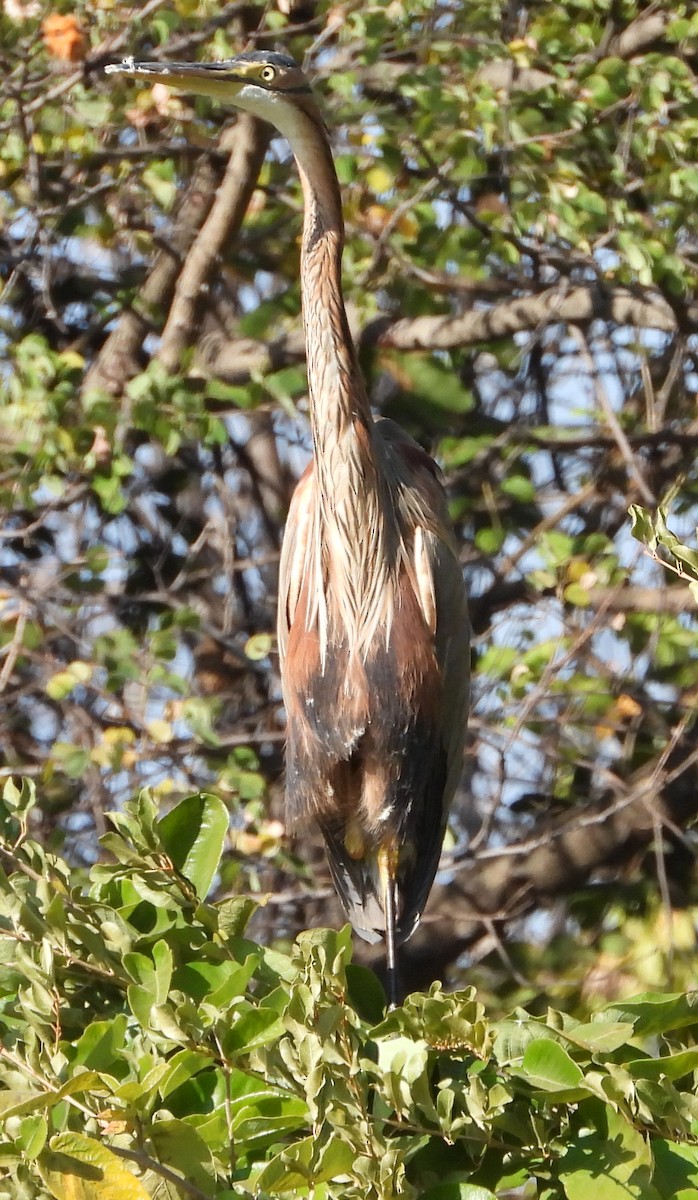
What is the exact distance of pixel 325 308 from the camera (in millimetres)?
2729

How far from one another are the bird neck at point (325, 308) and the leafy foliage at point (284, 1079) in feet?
4.66

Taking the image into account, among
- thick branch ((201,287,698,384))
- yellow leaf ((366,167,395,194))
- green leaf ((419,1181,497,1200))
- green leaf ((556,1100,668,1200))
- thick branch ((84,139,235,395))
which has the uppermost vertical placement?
green leaf ((556,1100,668,1200))

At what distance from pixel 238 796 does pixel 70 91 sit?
192 centimetres

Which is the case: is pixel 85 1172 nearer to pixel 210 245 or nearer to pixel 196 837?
pixel 196 837

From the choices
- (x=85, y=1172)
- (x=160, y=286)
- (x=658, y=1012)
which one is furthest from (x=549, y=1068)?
(x=160, y=286)

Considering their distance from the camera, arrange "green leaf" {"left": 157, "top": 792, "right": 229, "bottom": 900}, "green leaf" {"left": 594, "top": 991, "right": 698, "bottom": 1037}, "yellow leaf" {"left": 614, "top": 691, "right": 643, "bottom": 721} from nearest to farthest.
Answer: "green leaf" {"left": 594, "top": 991, "right": 698, "bottom": 1037}, "green leaf" {"left": 157, "top": 792, "right": 229, "bottom": 900}, "yellow leaf" {"left": 614, "top": 691, "right": 643, "bottom": 721}

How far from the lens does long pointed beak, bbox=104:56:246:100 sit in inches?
97.4

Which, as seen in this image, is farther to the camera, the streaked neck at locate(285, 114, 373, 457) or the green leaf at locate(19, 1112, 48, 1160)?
the streaked neck at locate(285, 114, 373, 457)

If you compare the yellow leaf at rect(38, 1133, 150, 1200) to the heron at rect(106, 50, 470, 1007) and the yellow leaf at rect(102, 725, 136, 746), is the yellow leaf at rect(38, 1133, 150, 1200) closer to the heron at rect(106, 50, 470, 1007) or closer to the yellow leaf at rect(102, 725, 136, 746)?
the heron at rect(106, 50, 470, 1007)

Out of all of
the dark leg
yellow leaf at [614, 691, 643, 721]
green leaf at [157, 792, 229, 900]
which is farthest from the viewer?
yellow leaf at [614, 691, 643, 721]

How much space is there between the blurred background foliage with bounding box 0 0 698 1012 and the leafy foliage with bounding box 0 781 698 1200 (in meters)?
1.91

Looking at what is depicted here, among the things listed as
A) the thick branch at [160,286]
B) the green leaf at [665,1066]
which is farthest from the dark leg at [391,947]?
the thick branch at [160,286]

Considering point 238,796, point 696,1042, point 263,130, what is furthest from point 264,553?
point 696,1042

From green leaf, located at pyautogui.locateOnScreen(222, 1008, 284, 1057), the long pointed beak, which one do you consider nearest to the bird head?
the long pointed beak
